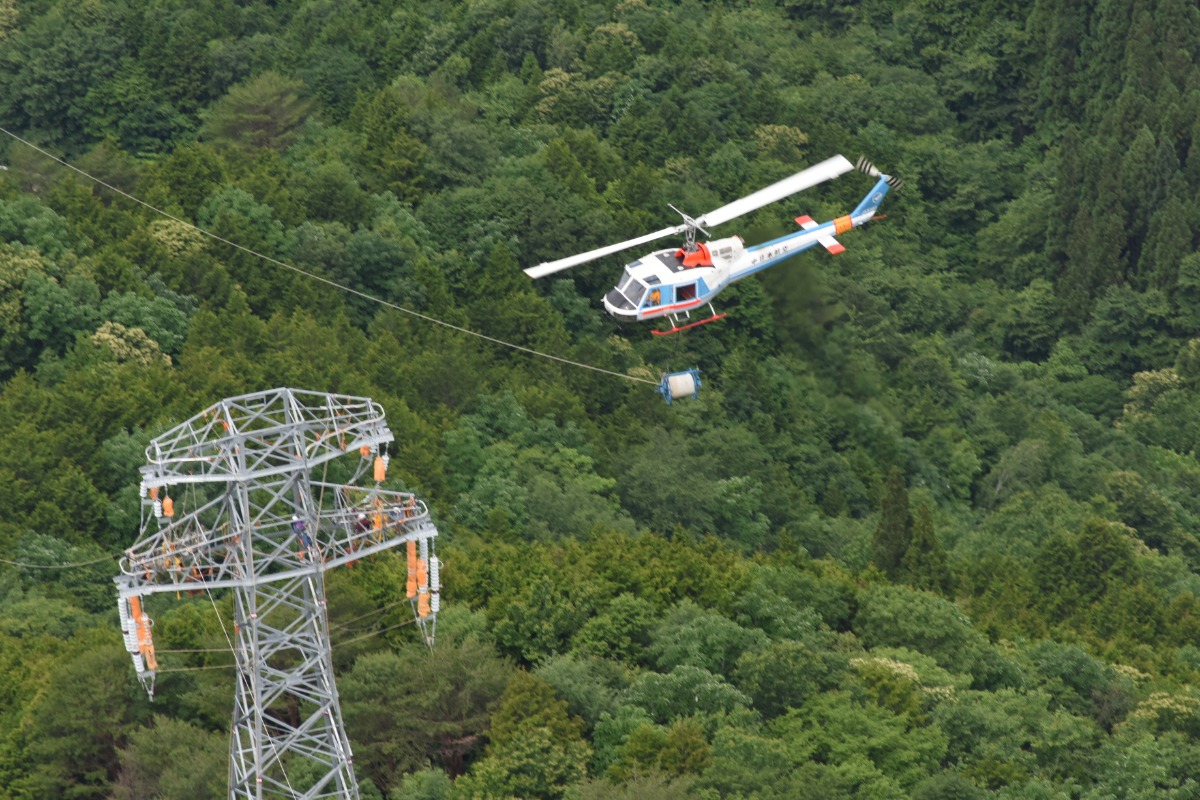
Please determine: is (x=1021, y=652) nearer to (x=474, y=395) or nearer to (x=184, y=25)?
(x=474, y=395)

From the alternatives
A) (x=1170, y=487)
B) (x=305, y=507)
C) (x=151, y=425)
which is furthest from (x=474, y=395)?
(x=305, y=507)

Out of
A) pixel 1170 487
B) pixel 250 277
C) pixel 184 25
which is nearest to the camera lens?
pixel 250 277

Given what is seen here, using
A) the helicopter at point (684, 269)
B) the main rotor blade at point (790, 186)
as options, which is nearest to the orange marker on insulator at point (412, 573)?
the helicopter at point (684, 269)

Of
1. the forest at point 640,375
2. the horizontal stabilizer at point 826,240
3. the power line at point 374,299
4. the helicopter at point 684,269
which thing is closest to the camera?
the forest at point 640,375

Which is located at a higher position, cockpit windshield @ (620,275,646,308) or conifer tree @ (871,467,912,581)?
cockpit windshield @ (620,275,646,308)

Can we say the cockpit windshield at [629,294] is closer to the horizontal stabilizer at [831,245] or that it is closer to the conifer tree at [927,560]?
the horizontal stabilizer at [831,245]

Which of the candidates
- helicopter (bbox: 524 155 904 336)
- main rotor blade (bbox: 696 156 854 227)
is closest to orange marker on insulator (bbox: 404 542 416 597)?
helicopter (bbox: 524 155 904 336)

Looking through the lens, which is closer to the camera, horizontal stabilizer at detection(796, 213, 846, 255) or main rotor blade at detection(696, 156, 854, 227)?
main rotor blade at detection(696, 156, 854, 227)

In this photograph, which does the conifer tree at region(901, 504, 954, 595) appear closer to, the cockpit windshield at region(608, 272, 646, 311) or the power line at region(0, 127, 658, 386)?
the power line at region(0, 127, 658, 386)

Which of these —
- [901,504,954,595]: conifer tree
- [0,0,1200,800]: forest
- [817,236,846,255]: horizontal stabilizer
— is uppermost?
[817,236,846,255]: horizontal stabilizer
